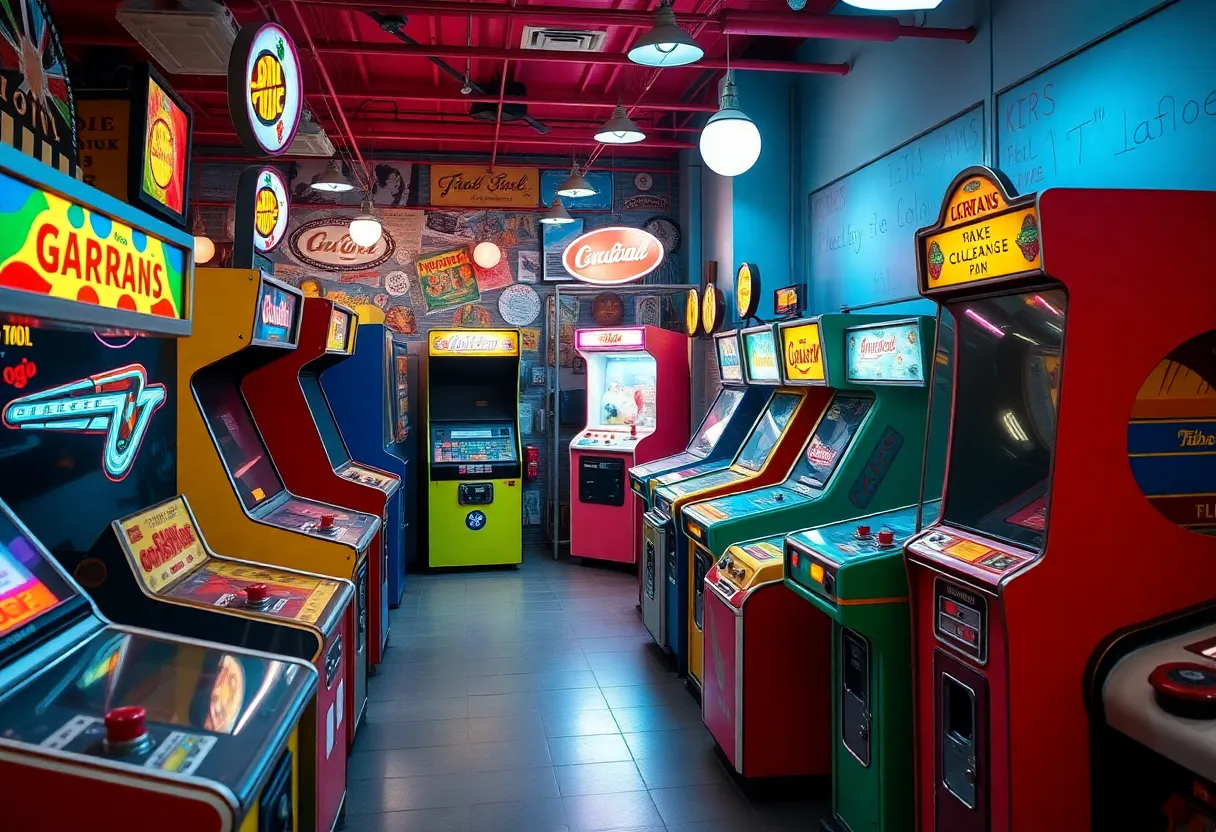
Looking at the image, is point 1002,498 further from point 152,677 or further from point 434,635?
point 434,635

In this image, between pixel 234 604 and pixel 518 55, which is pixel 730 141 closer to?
pixel 518 55

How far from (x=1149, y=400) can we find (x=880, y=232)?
3219 millimetres

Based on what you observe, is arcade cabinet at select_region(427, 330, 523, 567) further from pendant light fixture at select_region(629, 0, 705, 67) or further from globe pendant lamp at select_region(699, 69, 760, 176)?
pendant light fixture at select_region(629, 0, 705, 67)

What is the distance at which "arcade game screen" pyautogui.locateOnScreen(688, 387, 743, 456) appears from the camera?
5.57m

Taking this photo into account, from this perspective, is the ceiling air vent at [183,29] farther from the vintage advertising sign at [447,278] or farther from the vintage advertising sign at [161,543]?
the vintage advertising sign at [447,278]

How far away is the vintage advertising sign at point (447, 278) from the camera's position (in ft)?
29.3

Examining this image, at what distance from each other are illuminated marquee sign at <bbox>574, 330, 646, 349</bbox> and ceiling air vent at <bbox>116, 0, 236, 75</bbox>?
3463 millimetres

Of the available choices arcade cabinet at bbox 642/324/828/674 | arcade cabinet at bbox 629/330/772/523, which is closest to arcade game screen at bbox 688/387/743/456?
arcade cabinet at bbox 629/330/772/523

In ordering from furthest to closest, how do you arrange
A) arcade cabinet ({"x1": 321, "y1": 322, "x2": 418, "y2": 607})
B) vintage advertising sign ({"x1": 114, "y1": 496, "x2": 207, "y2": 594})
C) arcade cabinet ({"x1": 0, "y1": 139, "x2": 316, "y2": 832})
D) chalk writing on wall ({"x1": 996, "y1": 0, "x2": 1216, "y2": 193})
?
arcade cabinet ({"x1": 321, "y1": 322, "x2": 418, "y2": 607}), chalk writing on wall ({"x1": 996, "y1": 0, "x2": 1216, "y2": 193}), vintage advertising sign ({"x1": 114, "y1": 496, "x2": 207, "y2": 594}), arcade cabinet ({"x1": 0, "y1": 139, "x2": 316, "y2": 832})

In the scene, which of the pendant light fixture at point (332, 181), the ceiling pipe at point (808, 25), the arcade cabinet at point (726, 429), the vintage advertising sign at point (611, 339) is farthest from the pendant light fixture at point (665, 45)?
the pendant light fixture at point (332, 181)

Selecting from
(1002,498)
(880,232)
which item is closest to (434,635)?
(880,232)

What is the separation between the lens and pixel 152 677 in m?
1.80

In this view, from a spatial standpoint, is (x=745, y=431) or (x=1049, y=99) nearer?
(x=1049, y=99)

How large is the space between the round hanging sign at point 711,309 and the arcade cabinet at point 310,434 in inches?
99.1
